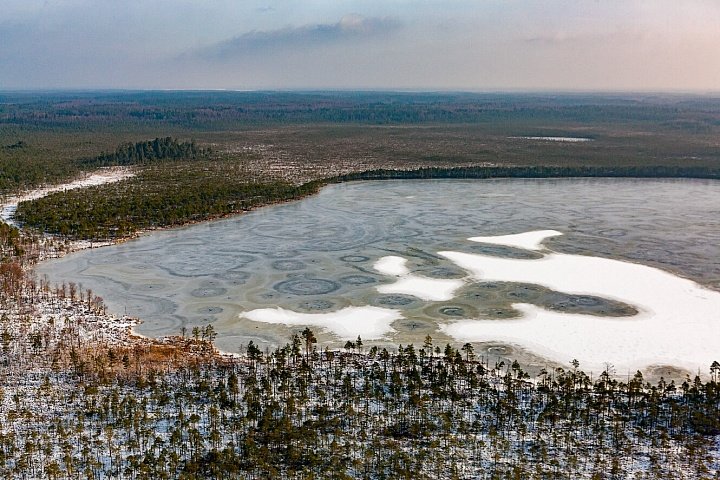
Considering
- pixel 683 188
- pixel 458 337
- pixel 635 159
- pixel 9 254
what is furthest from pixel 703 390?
pixel 635 159

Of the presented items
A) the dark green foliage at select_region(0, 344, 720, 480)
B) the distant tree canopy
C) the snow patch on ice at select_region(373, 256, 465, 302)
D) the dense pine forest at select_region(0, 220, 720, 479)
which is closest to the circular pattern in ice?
the snow patch on ice at select_region(373, 256, 465, 302)

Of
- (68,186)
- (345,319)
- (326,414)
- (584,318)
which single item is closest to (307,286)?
(345,319)

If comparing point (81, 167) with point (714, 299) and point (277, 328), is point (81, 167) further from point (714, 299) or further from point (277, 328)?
point (714, 299)

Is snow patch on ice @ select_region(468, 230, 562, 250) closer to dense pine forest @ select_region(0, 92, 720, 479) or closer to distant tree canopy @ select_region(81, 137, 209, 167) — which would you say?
dense pine forest @ select_region(0, 92, 720, 479)

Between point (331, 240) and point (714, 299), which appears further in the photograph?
point (331, 240)

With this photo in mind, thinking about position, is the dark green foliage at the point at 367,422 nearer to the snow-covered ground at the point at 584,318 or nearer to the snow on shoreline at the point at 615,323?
the snow on shoreline at the point at 615,323
